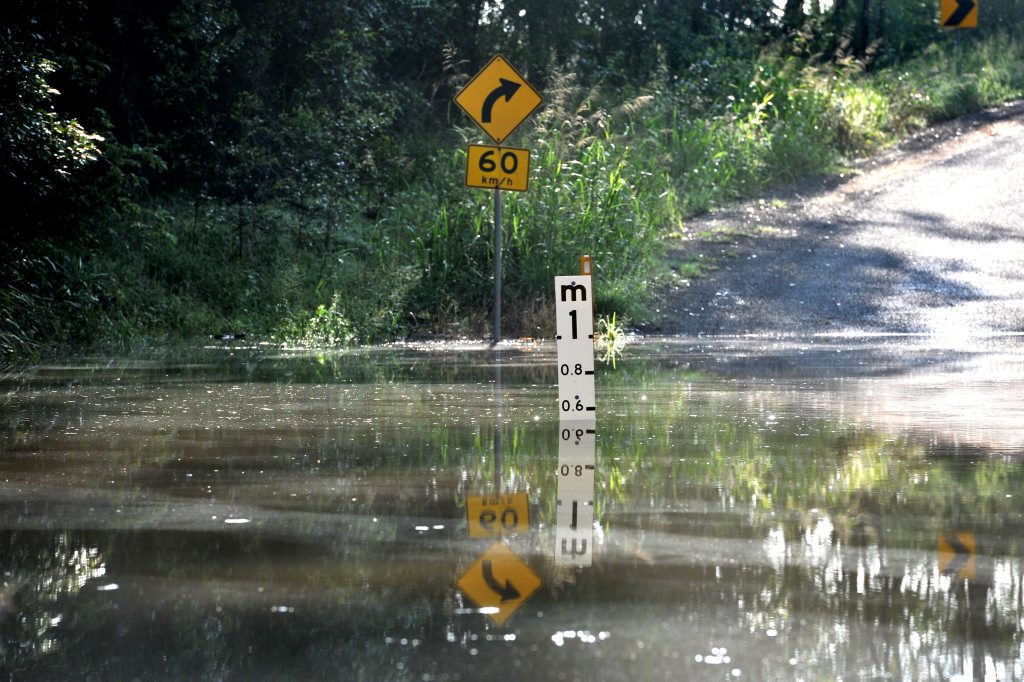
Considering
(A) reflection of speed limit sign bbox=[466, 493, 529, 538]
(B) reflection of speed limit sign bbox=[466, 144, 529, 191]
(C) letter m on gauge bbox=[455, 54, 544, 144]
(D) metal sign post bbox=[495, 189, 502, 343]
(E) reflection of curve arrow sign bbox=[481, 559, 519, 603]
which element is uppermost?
(C) letter m on gauge bbox=[455, 54, 544, 144]

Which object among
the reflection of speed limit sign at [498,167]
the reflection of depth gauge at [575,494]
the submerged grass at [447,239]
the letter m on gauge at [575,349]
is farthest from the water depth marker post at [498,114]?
the reflection of depth gauge at [575,494]

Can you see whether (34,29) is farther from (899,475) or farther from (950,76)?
(950,76)

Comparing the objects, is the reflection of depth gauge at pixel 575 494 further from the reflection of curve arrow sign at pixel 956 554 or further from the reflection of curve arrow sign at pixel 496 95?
the reflection of curve arrow sign at pixel 496 95

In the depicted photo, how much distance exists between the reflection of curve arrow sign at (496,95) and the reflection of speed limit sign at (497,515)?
31.9 ft

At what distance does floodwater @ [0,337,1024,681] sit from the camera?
4.12m

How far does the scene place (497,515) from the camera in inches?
242

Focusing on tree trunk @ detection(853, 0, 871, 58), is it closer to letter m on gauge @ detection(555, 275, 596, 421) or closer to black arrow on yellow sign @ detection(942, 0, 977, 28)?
black arrow on yellow sign @ detection(942, 0, 977, 28)

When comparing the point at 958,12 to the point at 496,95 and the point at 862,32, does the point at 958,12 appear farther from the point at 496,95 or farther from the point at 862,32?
the point at 496,95

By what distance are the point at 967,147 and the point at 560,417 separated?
69.7 feet

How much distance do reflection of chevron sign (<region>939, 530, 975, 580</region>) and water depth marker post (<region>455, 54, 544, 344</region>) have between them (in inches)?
420

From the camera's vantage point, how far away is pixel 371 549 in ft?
17.9

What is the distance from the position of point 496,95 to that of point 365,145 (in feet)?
31.8

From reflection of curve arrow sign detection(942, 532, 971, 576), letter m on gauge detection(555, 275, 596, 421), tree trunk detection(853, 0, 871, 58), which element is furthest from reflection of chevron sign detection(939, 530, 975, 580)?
tree trunk detection(853, 0, 871, 58)

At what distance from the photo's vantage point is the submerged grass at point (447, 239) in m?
17.7
